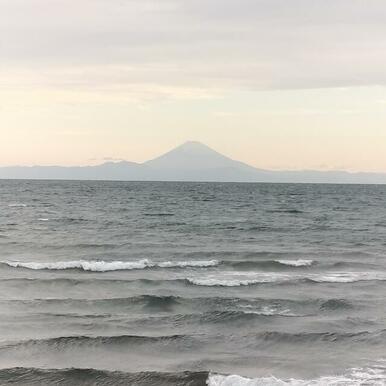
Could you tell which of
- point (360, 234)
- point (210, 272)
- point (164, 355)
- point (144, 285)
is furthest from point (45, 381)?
point (360, 234)

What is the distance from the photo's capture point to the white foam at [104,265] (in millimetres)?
26812

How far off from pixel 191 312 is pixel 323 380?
21.9ft

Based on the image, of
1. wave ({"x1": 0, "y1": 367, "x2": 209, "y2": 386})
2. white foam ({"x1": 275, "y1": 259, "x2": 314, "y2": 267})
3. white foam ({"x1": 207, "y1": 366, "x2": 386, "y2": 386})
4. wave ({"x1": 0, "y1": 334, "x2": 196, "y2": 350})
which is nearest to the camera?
white foam ({"x1": 207, "y1": 366, "x2": 386, "y2": 386})

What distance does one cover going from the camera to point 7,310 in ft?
60.6

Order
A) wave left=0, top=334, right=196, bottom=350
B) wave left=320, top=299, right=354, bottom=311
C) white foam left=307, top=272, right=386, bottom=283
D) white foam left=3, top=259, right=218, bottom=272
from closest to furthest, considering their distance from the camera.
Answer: wave left=0, top=334, right=196, bottom=350 < wave left=320, top=299, right=354, bottom=311 < white foam left=307, top=272, right=386, bottom=283 < white foam left=3, top=259, right=218, bottom=272

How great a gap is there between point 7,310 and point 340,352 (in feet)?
34.4

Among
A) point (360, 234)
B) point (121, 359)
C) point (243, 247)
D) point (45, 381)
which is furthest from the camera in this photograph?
point (360, 234)

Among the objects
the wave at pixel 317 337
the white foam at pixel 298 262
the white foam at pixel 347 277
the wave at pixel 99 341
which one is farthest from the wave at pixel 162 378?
the white foam at pixel 298 262

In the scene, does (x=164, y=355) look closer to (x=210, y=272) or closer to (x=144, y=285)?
(x=144, y=285)

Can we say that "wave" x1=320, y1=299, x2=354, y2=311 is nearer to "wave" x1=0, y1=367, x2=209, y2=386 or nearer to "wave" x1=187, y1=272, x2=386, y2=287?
"wave" x1=187, y1=272, x2=386, y2=287

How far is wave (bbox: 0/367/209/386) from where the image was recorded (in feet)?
41.1

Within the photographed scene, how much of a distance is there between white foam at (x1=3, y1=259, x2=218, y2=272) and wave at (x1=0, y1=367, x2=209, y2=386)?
13.5 m

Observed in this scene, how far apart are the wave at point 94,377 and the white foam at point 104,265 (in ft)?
44.3

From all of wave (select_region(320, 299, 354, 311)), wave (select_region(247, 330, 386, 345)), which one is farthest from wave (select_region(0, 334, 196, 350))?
wave (select_region(320, 299, 354, 311))
